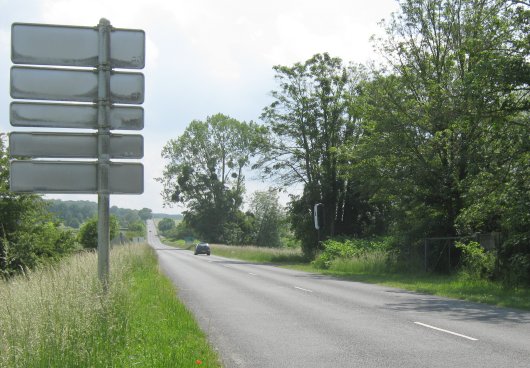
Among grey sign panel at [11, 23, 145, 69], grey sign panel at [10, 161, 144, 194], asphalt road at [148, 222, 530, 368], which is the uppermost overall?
grey sign panel at [11, 23, 145, 69]

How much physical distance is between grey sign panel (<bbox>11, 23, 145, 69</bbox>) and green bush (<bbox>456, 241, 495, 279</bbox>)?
1735 centimetres

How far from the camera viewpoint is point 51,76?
22.0 ft

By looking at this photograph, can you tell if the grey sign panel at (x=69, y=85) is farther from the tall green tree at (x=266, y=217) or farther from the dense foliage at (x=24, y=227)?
the tall green tree at (x=266, y=217)

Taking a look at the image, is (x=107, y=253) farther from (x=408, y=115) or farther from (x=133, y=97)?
(x=408, y=115)

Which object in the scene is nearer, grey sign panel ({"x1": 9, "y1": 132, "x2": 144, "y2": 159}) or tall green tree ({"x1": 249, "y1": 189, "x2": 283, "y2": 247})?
grey sign panel ({"x1": 9, "y1": 132, "x2": 144, "y2": 159})

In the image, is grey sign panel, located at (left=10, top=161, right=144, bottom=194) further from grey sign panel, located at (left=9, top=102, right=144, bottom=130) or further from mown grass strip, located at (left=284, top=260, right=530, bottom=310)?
mown grass strip, located at (left=284, top=260, right=530, bottom=310)

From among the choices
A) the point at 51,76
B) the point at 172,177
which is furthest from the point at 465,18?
the point at 172,177

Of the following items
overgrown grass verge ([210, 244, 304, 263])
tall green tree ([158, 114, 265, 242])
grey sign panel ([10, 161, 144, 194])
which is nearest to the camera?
grey sign panel ([10, 161, 144, 194])

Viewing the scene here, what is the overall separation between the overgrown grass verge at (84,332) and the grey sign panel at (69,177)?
4.30ft

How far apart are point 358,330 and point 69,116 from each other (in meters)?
6.59

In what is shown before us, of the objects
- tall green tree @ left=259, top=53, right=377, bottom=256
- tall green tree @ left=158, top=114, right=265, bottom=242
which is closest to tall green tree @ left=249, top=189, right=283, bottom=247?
tall green tree @ left=158, top=114, right=265, bottom=242

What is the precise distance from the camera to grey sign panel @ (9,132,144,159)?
21.6 feet

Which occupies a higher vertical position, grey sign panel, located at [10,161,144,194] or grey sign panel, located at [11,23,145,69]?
grey sign panel, located at [11,23,145,69]

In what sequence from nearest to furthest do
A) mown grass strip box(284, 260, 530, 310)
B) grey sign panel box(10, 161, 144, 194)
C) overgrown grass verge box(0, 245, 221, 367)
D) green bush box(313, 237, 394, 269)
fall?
1. overgrown grass verge box(0, 245, 221, 367)
2. grey sign panel box(10, 161, 144, 194)
3. mown grass strip box(284, 260, 530, 310)
4. green bush box(313, 237, 394, 269)
